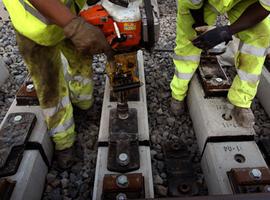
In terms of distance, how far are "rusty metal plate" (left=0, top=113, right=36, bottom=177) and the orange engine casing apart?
107 cm

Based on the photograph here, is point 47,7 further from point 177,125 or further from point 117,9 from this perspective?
point 177,125

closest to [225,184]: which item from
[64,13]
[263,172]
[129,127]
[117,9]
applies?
[263,172]

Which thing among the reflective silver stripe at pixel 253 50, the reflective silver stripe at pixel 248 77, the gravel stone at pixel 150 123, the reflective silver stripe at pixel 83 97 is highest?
the reflective silver stripe at pixel 253 50

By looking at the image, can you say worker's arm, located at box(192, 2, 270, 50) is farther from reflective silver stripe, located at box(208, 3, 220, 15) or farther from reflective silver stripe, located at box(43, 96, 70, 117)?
reflective silver stripe, located at box(43, 96, 70, 117)

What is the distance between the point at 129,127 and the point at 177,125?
75 cm

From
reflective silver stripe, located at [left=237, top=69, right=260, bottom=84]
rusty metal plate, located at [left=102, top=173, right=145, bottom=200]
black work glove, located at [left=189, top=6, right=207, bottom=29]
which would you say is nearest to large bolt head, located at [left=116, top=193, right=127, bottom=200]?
rusty metal plate, located at [left=102, top=173, right=145, bottom=200]

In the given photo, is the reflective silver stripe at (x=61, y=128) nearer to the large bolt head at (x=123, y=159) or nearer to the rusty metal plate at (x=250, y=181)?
the large bolt head at (x=123, y=159)

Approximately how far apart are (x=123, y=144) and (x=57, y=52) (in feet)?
2.90

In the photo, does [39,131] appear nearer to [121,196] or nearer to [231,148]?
[121,196]

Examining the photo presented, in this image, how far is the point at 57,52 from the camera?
7.52 feet

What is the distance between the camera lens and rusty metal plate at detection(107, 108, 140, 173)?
2.25 m

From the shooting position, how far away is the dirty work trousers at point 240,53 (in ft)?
7.97

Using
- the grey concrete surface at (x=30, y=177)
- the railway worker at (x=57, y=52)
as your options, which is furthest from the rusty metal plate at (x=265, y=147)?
the grey concrete surface at (x=30, y=177)

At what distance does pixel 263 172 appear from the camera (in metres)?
2.12
